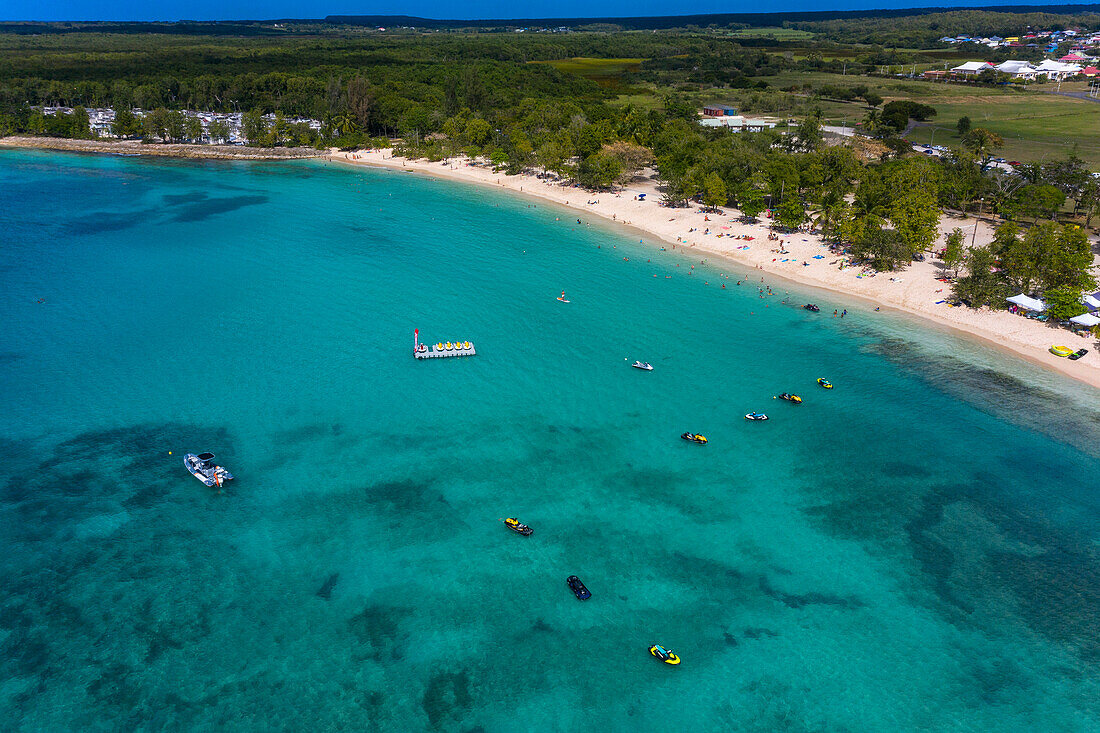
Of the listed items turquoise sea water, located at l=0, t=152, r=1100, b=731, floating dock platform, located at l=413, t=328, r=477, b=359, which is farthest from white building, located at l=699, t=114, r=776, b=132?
floating dock platform, located at l=413, t=328, r=477, b=359

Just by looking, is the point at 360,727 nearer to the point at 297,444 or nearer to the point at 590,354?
the point at 297,444

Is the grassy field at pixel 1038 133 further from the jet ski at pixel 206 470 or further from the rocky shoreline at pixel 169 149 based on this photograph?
the rocky shoreline at pixel 169 149

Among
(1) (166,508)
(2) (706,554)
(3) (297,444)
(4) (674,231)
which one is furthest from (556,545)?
(4) (674,231)

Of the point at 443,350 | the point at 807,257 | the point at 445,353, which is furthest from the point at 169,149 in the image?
the point at 807,257

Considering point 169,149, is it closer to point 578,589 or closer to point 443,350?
point 443,350

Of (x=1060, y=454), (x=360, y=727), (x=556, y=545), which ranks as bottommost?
(x=360, y=727)

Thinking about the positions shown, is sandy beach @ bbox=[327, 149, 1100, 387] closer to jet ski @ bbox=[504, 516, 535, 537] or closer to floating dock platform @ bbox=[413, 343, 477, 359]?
floating dock platform @ bbox=[413, 343, 477, 359]

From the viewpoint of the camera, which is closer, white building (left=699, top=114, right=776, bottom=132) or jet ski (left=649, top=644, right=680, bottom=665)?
jet ski (left=649, top=644, right=680, bottom=665)
